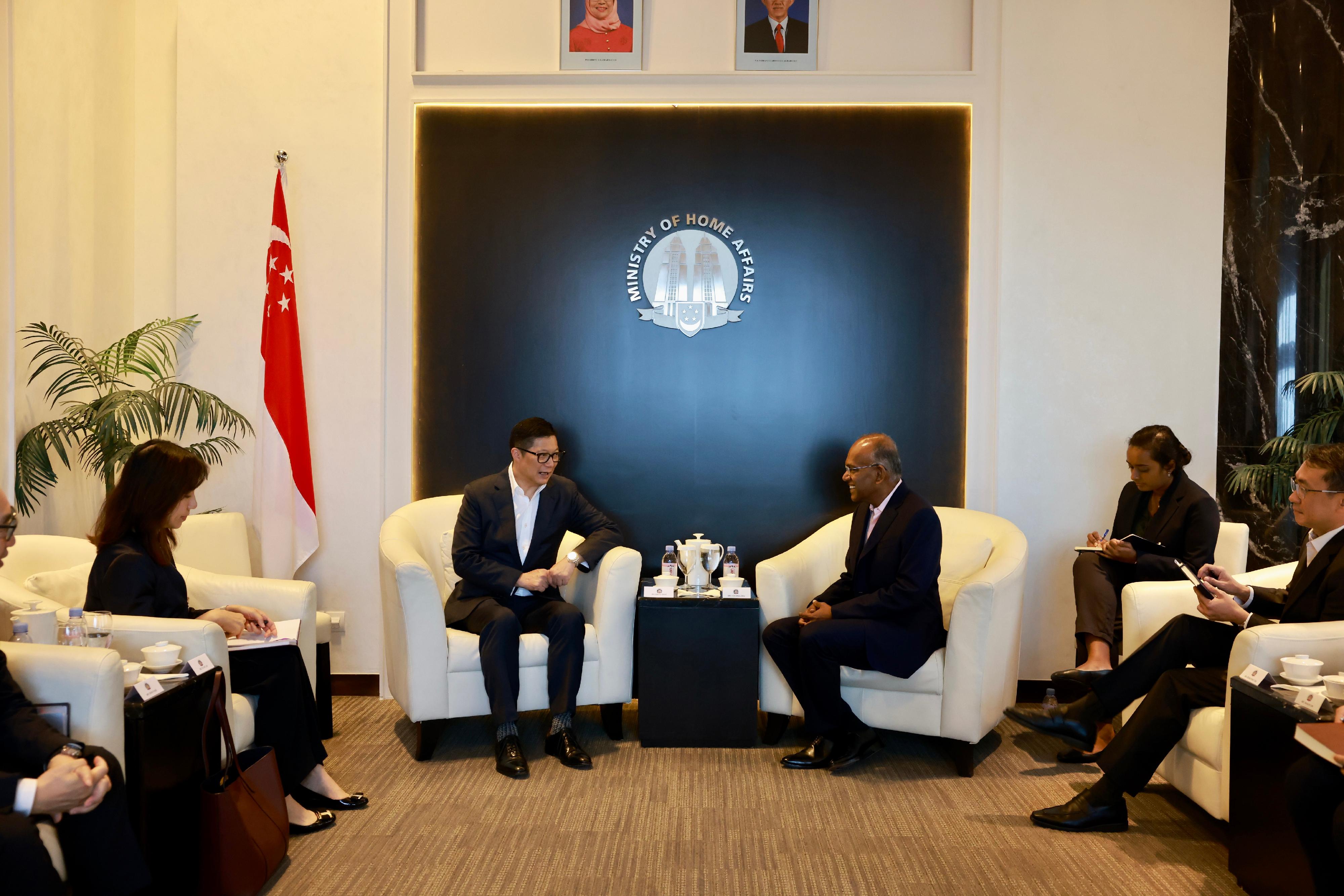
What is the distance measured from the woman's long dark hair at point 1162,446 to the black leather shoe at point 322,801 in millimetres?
3546

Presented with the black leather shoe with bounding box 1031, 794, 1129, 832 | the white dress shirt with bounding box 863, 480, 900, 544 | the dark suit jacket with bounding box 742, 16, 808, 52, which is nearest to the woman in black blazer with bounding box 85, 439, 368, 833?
the white dress shirt with bounding box 863, 480, 900, 544

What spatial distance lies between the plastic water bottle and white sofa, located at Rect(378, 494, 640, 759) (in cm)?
134

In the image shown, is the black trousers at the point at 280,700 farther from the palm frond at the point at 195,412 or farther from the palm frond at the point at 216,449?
the palm frond at the point at 216,449

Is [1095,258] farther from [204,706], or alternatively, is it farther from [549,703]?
[204,706]

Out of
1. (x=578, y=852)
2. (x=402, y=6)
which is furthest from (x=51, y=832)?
(x=402, y=6)

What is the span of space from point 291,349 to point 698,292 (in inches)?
80.1

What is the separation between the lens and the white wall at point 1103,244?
477cm

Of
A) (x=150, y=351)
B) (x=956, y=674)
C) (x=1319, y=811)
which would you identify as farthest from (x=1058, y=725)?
(x=150, y=351)

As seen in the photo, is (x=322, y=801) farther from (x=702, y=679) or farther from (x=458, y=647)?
(x=702, y=679)

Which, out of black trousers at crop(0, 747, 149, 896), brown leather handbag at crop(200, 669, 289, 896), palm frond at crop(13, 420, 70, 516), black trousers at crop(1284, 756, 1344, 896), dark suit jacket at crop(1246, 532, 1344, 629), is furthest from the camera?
palm frond at crop(13, 420, 70, 516)

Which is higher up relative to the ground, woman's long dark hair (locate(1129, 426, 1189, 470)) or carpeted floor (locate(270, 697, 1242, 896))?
woman's long dark hair (locate(1129, 426, 1189, 470))

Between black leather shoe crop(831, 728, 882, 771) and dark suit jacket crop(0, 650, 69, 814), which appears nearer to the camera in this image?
dark suit jacket crop(0, 650, 69, 814)

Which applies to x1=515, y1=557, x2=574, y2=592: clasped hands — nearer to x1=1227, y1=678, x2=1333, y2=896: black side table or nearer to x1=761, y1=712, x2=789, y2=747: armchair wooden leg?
x1=761, y1=712, x2=789, y2=747: armchair wooden leg

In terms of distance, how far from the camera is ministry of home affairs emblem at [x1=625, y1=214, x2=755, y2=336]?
4887 millimetres
